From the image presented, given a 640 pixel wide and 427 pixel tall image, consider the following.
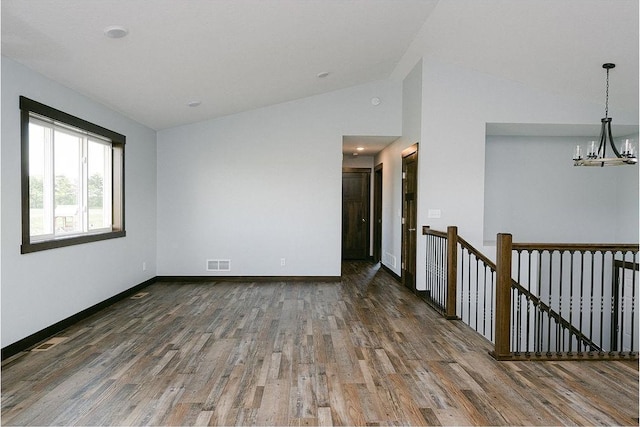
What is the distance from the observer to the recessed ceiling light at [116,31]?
127 inches

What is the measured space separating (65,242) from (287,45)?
303 centimetres

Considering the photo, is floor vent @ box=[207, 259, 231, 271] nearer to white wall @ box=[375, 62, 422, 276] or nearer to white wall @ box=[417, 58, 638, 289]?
white wall @ box=[375, 62, 422, 276]

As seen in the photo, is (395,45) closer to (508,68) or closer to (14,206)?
(508,68)

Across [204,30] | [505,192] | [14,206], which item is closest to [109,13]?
[204,30]

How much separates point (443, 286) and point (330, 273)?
2.26 m

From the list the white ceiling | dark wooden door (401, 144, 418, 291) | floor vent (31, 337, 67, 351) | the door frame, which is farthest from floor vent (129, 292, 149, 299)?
the door frame

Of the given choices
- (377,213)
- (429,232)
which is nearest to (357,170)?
(377,213)

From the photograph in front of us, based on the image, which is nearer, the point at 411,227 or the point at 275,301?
the point at 275,301

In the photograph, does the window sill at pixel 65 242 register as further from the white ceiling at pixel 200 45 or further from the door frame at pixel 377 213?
the door frame at pixel 377 213

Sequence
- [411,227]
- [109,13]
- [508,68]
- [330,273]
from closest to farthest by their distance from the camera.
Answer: [109,13]
[508,68]
[411,227]
[330,273]

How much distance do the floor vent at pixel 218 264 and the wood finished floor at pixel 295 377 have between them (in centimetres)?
208

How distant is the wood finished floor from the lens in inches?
98.0

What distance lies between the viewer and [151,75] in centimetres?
436

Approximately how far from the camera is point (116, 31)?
328 centimetres
